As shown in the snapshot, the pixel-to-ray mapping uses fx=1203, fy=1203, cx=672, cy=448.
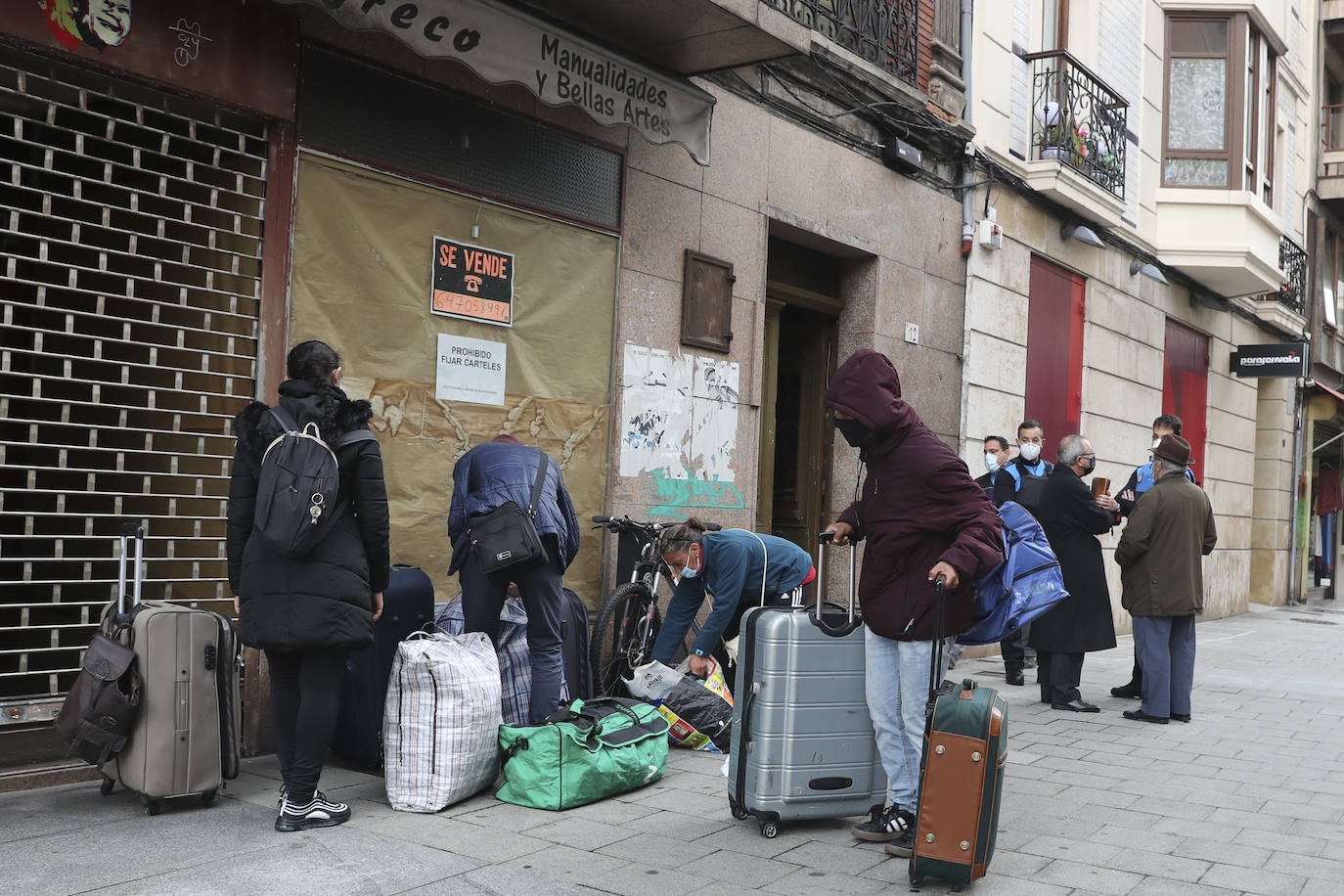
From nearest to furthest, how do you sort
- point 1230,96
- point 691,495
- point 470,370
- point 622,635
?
point 470,370, point 622,635, point 691,495, point 1230,96

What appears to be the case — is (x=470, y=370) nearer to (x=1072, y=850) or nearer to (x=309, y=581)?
(x=309, y=581)

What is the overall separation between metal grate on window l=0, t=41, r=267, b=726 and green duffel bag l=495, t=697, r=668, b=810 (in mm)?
1903

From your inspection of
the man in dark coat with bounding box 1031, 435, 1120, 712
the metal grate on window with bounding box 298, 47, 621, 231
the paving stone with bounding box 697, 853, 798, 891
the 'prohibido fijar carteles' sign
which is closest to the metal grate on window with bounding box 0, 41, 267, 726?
the metal grate on window with bounding box 298, 47, 621, 231

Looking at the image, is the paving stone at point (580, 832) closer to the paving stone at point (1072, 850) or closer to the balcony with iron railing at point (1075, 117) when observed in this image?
the paving stone at point (1072, 850)

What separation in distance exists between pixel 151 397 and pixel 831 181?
19.8ft

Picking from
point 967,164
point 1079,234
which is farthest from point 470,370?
point 1079,234

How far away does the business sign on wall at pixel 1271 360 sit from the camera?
17609 millimetres

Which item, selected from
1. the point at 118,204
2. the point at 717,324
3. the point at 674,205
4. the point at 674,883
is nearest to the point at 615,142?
the point at 674,205

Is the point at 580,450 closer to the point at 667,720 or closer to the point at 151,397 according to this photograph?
the point at 667,720

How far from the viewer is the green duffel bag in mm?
5191

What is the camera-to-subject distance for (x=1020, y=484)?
920cm

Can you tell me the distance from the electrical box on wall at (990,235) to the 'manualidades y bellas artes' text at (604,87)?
16.9 ft

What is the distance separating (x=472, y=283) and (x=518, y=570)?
6.68 feet

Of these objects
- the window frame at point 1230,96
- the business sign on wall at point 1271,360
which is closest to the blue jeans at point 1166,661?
the window frame at point 1230,96
